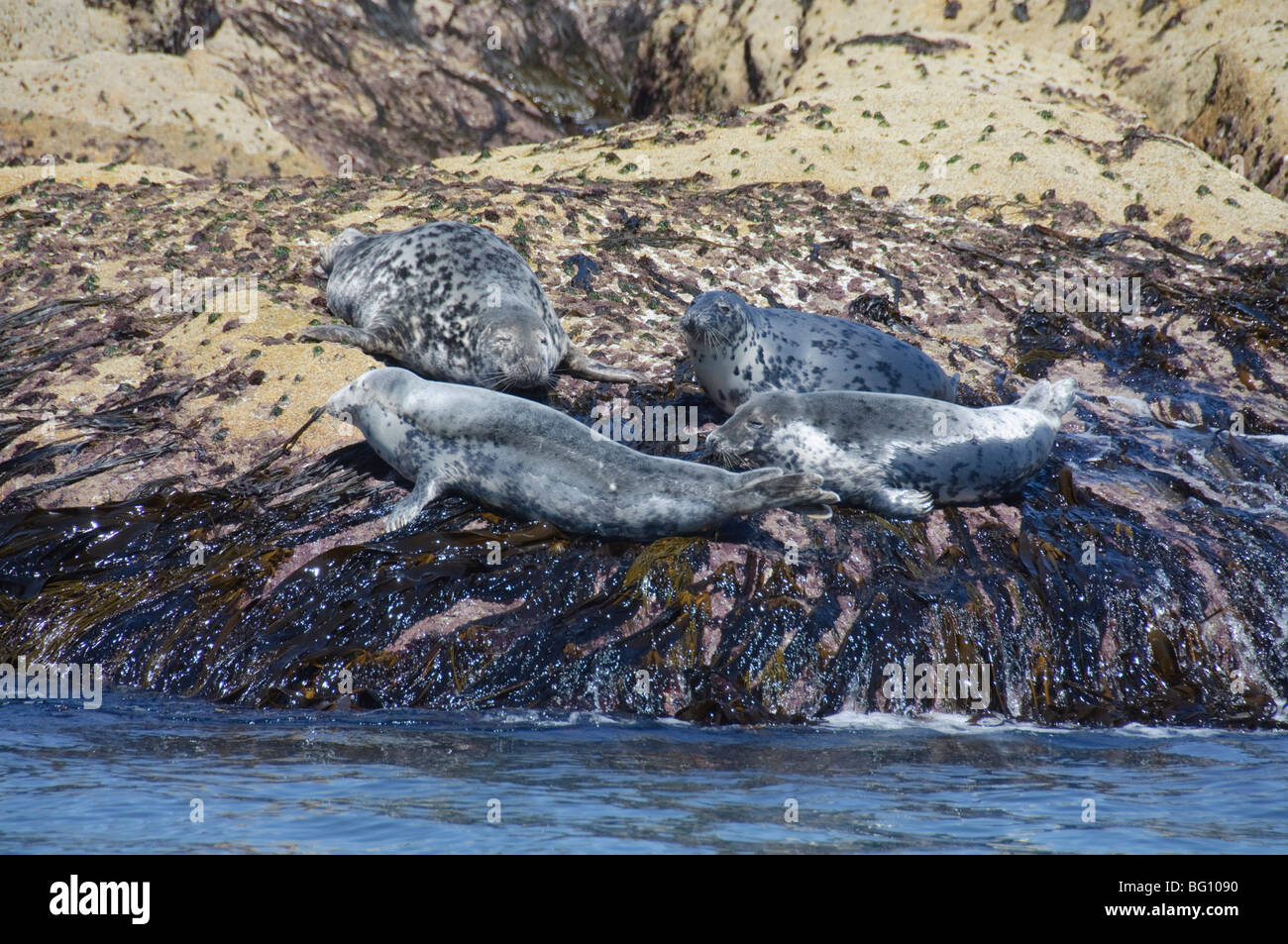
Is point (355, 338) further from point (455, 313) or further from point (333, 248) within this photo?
point (333, 248)

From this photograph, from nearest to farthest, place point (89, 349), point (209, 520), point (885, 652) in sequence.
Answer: point (885, 652) → point (209, 520) → point (89, 349)

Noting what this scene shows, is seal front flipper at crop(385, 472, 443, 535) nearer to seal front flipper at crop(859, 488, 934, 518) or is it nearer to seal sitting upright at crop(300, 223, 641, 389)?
seal sitting upright at crop(300, 223, 641, 389)

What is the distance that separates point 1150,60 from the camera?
39.3ft

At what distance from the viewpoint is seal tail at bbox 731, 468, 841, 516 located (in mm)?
4883

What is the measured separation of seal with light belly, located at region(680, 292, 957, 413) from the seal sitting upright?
64cm

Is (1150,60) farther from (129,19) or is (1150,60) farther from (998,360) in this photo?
(129,19)

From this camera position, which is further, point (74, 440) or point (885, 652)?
point (74, 440)

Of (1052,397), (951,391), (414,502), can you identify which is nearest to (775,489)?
(414,502)

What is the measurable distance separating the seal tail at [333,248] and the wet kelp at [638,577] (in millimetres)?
724

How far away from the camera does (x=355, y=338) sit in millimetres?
6355

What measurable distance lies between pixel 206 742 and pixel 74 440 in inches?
105

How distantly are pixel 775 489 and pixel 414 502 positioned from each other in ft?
5.13

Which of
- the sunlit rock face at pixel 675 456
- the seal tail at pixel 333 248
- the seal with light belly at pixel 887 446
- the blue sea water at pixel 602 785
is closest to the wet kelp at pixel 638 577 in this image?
the sunlit rock face at pixel 675 456
